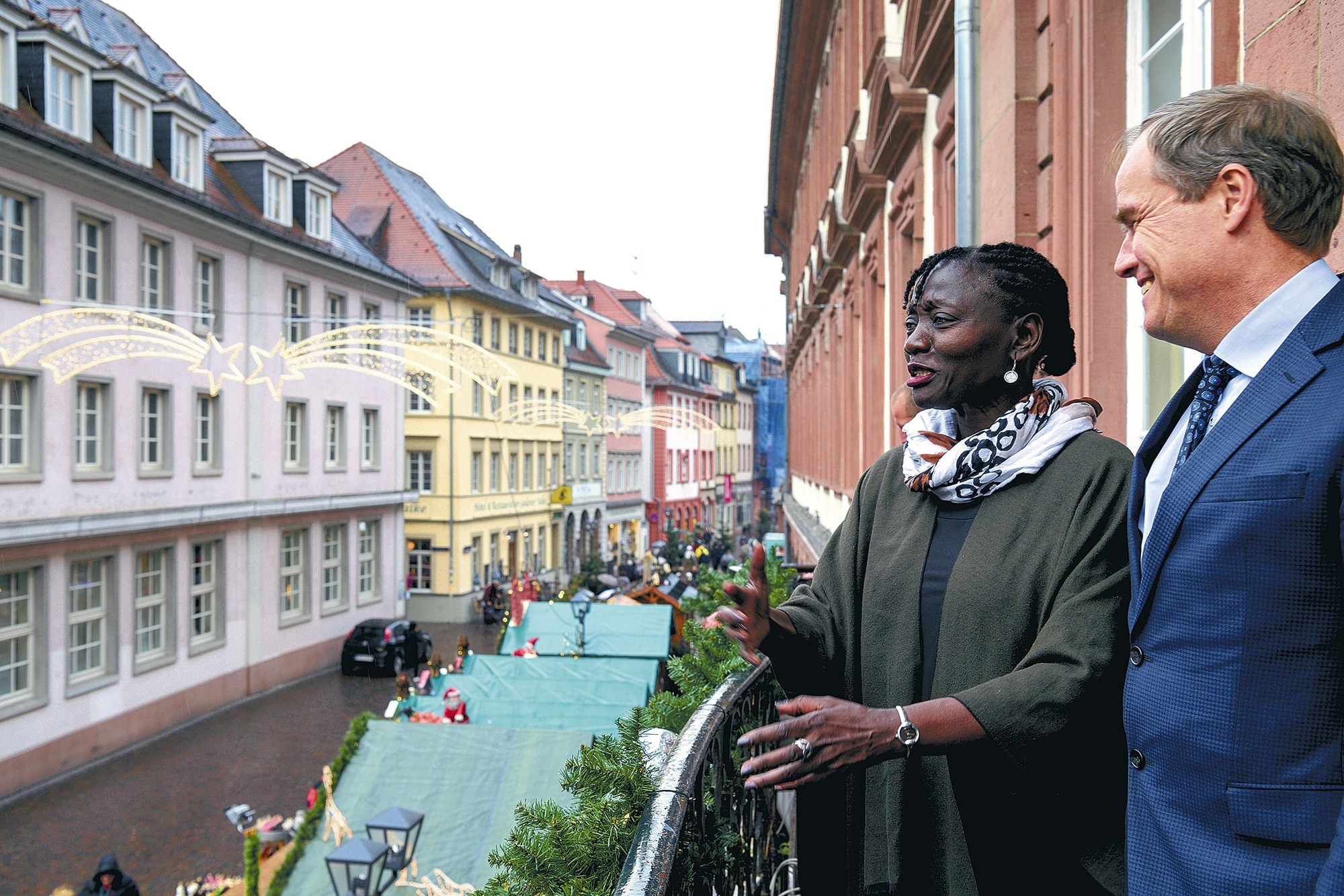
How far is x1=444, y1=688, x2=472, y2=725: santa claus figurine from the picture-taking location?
12.2m

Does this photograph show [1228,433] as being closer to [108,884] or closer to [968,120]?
[968,120]

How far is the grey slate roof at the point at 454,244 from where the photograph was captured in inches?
1372

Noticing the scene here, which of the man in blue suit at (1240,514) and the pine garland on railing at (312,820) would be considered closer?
the man in blue suit at (1240,514)

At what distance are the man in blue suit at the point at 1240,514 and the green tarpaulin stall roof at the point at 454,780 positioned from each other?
25.2ft

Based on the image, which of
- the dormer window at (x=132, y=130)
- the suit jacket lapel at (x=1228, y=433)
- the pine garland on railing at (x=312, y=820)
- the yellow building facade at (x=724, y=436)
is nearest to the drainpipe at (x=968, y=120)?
the suit jacket lapel at (x=1228, y=433)

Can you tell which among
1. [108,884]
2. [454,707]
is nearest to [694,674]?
[108,884]

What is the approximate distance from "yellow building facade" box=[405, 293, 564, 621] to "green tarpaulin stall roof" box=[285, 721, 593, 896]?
21906mm

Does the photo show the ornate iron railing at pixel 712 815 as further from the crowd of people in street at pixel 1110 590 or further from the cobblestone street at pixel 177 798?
the cobblestone street at pixel 177 798

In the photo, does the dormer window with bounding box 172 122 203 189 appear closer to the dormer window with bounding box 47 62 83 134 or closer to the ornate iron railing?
the dormer window with bounding box 47 62 83 134

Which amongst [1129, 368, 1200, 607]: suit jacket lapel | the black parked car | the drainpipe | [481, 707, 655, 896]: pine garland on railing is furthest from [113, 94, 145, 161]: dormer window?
[1129, 368, 1200, 607]: suit jacket lapel

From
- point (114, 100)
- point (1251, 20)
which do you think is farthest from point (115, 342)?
point (1251, 20)

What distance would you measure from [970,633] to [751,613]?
1.28ft

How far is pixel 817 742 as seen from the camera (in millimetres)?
1678

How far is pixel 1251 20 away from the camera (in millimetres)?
2707
